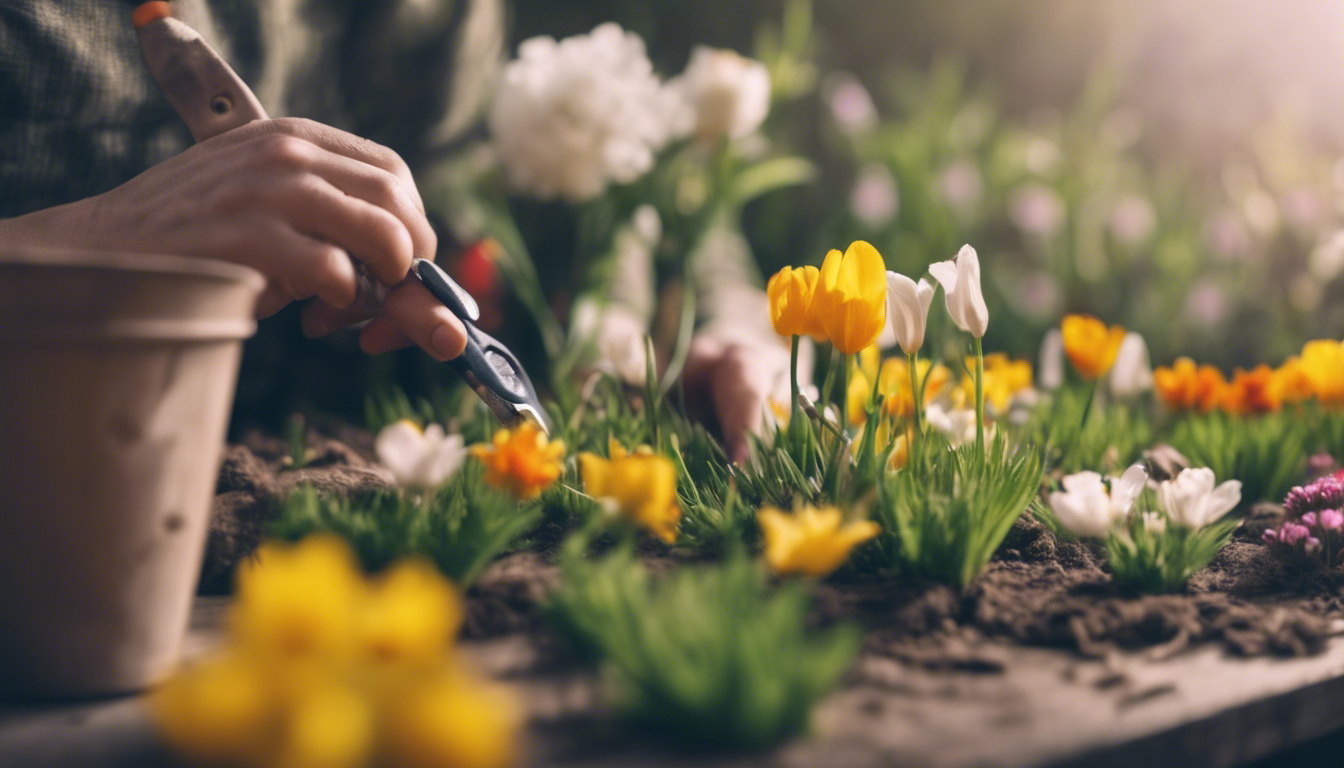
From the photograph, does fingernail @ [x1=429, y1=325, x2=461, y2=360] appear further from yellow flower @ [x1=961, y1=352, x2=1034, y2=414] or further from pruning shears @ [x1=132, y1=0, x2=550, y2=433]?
yellow flower @ [x1=961, y1=352, x2=1034, y2=414]

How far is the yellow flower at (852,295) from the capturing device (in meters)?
0.71

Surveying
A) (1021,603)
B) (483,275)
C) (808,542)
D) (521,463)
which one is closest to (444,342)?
(521,463)

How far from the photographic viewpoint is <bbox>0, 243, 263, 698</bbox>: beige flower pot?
47 centimetres

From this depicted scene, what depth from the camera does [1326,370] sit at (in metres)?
1.16

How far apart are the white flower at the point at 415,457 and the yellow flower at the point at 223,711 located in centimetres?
29

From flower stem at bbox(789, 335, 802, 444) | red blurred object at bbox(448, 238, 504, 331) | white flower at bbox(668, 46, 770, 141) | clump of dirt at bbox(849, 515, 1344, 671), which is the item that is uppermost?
white flower at bbox(668, 46, 770, 141)

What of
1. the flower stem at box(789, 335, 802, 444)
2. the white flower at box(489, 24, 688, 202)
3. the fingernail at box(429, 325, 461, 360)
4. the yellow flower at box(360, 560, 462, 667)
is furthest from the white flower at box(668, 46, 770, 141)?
the yellow flower at box(360, 560, 462, 667)

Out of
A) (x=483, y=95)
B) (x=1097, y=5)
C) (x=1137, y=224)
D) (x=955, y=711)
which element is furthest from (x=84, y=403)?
(x=1097, y=5)

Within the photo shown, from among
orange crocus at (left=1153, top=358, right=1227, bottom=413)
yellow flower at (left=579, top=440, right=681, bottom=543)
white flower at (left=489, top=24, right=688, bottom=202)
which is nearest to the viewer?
yellow flower at (left=579, top=440, right=681, bottom=543)

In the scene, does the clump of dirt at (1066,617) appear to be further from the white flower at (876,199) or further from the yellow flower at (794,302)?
the white flower at (876,199)

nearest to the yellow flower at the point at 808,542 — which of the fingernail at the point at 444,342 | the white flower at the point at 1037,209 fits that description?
the fingernail at the point at 444,342

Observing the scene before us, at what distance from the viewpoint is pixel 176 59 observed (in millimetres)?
706

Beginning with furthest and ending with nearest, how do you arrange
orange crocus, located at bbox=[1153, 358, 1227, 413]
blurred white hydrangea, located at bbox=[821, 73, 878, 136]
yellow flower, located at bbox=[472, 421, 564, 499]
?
1. blurred white hydrangea, located at bbox=[821, 73, 878, 136]
2. orange crocus, located at bbox=[1153, 358, 1227, 413]
3. yellow flower, located at bbox=[472, 421, 564, 499]

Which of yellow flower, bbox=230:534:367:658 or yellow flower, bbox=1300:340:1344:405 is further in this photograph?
yellow flower, bbox=1300:340:1344:405
